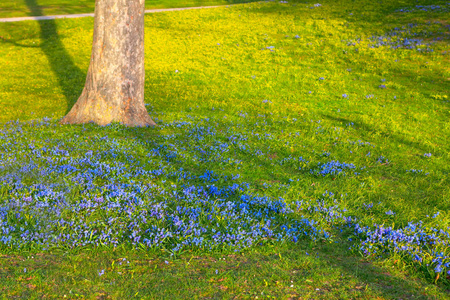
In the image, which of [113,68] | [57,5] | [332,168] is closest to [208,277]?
[332,168]

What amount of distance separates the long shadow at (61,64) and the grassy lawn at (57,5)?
4.94 meters

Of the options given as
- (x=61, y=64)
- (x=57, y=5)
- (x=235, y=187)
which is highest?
(x=57, y=5)

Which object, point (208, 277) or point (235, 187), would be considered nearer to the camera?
point (208, 277)

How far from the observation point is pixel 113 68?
37.0 ft

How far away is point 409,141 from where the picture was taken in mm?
11367

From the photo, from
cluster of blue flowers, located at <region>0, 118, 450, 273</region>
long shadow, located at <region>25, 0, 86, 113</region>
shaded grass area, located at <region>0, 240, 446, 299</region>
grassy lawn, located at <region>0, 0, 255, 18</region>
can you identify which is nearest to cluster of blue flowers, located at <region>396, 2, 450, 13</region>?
grassy lawn, located at <region>0, 0, 255, 18</region>

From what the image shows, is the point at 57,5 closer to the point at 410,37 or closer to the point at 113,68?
the point at 113,68

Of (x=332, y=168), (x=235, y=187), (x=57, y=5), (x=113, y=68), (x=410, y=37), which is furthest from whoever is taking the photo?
(x=57, y=5)

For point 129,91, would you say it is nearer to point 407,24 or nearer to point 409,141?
point 409,141

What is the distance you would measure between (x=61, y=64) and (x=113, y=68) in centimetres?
1083

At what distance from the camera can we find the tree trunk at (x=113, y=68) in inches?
438

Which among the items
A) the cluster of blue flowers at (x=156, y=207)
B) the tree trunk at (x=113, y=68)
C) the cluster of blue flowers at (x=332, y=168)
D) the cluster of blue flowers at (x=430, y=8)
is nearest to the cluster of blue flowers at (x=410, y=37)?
the cluster of blue flowers at (x=430, y=8)

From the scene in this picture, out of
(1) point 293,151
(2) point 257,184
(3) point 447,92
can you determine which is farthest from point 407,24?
(2) point 257,184

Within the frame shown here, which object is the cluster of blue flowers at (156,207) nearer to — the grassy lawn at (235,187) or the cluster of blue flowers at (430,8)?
the grassy lawn at (235,187)
